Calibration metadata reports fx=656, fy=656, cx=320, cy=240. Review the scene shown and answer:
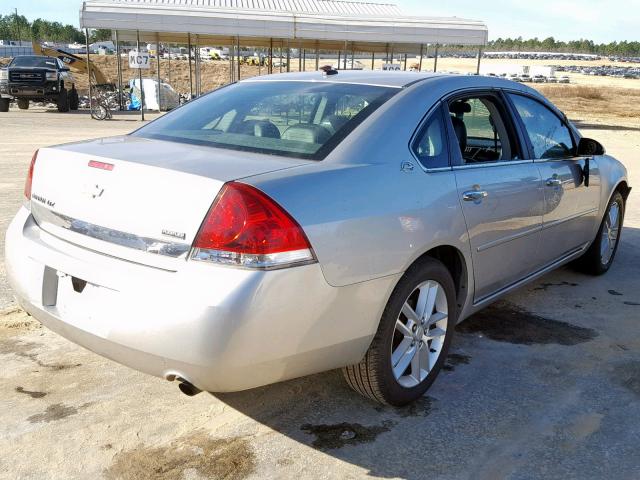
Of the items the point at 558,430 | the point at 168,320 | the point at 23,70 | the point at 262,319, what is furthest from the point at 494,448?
the point at 23,70

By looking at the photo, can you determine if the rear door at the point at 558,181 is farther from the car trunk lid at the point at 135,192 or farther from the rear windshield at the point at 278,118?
the car trunk lid at the point at 135,192

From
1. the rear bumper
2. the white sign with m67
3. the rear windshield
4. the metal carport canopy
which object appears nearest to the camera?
the rear bumper

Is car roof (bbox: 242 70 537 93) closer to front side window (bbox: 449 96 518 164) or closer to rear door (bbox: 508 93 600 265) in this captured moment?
front side window (bbox: 449 96 518 164)

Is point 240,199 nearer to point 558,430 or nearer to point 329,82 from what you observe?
point 329,82

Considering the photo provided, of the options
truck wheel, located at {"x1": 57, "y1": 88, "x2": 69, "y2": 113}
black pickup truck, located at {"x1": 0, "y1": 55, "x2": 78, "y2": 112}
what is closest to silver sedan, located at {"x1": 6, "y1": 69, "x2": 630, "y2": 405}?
black pickup truck, located at {"x1": 0, "y1": 55, "x2": 78, "y2": 112}

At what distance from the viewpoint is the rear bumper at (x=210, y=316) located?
246cm

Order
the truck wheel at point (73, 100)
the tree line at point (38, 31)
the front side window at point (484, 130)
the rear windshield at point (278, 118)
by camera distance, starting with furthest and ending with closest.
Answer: the tree line at point (38, 31) → the truck wheel at point (73, 100) → the front side window at point (484, 130) → the rear windshield at point (278, 118)

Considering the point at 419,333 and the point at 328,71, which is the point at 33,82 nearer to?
the point at 328,71

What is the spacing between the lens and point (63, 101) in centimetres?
2578

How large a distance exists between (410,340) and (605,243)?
318 cm

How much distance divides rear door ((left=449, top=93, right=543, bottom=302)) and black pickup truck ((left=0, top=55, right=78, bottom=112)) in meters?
24.3

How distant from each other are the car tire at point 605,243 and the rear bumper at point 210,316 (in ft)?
10.8

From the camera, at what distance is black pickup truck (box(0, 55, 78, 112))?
24.8 metres

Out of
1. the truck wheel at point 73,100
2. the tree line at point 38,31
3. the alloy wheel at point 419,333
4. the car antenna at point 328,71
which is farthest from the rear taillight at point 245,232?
the tree line at point 38,31
